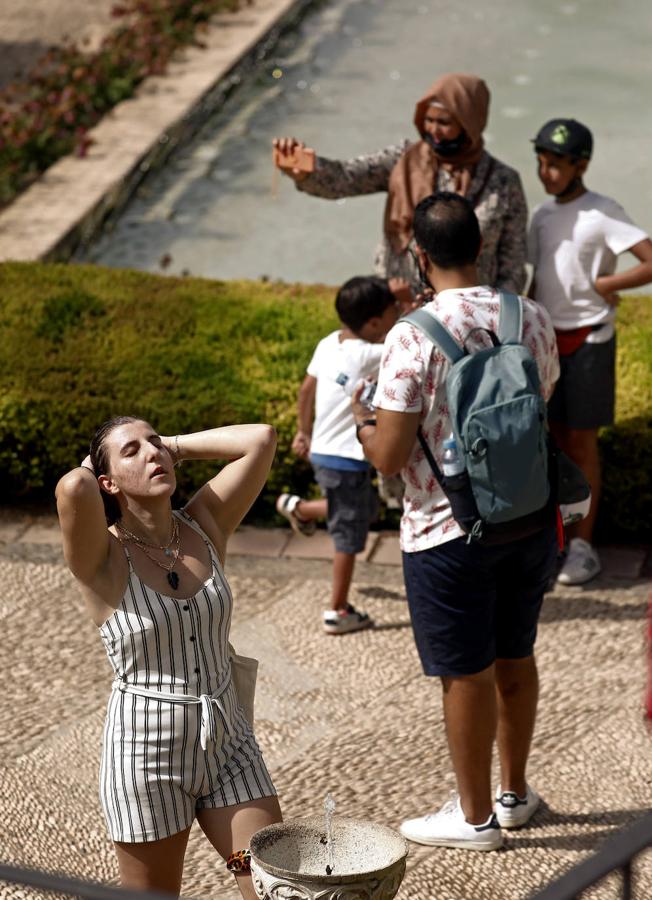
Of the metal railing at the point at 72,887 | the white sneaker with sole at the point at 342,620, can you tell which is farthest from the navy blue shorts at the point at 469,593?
the metal railing at the point at 72,887

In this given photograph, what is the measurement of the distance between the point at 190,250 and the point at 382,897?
7072mm

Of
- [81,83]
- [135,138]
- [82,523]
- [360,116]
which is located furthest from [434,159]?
[81,83]

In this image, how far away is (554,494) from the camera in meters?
3.60

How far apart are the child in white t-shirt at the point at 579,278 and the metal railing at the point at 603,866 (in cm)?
332

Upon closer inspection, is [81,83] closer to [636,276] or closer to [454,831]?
[636,276]

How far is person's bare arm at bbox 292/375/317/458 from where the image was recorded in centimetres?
506

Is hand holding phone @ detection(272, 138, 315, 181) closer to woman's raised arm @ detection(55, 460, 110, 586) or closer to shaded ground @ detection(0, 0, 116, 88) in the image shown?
woman's raised arm @ detection(55, 460, 110, 586)

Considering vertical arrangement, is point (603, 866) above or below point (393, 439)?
above

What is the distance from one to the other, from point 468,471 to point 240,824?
1001 mm

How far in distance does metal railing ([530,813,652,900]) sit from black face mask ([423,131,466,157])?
330 cm

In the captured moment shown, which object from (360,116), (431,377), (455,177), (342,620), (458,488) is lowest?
(360,116)

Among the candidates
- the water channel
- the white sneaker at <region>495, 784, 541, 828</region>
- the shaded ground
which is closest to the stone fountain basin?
the white sneaker at <region>495, 784, 541, 828</region>

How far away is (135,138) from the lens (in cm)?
1043

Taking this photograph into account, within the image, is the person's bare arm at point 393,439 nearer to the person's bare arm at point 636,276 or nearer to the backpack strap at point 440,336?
the backpack strap at point 440,336
